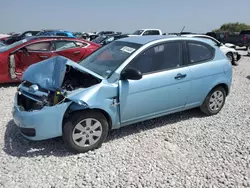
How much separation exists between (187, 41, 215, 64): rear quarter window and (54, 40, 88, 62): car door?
4202mm

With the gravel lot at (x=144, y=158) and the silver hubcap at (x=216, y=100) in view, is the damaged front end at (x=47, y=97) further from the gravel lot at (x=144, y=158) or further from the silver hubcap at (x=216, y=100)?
the silver hubcap at (x=216, y=100)

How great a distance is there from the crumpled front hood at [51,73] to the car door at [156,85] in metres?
0.67

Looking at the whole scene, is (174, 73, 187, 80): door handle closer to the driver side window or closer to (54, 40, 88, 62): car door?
the driver side window

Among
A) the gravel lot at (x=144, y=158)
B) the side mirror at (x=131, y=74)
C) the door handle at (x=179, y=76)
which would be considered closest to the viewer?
the gravel lot at (x=144, y=158)

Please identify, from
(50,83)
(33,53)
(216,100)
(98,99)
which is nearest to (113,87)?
(98,99)

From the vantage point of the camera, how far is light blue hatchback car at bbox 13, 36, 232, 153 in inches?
117

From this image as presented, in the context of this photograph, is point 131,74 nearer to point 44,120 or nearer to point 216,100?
point 44,120

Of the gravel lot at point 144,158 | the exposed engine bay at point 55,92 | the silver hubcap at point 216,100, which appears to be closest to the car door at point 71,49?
the gravel lot at point 144,158

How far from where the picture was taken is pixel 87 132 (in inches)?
123

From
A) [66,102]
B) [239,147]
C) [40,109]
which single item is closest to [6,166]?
[40,109]

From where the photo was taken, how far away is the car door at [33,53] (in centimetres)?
645

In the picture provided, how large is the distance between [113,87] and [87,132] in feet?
2.41

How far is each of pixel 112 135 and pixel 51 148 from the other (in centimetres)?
99

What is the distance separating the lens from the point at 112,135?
3709 mm
